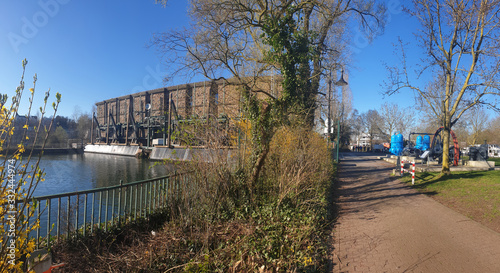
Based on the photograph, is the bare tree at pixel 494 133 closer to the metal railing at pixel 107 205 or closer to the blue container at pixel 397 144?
the blue container at pixel 397 144

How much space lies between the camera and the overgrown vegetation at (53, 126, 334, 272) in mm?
3557

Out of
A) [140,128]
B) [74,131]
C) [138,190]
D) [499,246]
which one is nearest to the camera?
[499,246]

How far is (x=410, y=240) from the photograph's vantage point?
15.7 feet

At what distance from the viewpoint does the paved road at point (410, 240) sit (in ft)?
12.6

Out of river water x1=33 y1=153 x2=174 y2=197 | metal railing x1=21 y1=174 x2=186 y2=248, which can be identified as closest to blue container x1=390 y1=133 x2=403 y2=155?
river water x1=33 y1=153 x2=174 y2=197

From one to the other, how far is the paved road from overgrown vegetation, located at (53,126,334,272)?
0.51 metres

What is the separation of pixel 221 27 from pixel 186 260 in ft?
25.3

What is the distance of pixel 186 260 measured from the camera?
12.1 ft

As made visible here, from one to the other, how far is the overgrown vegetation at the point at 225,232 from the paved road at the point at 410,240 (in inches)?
20.2

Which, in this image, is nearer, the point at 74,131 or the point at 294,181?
→ the point at 294,181

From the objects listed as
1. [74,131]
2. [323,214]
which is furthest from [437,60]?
[74,131]

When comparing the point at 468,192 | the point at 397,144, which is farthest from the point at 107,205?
the point at 397,144

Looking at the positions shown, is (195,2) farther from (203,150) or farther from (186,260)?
(186,260)

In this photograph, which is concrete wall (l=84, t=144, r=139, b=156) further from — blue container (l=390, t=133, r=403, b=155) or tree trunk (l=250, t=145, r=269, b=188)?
tree trunk (l=250, t=145, r=269, b=188)
